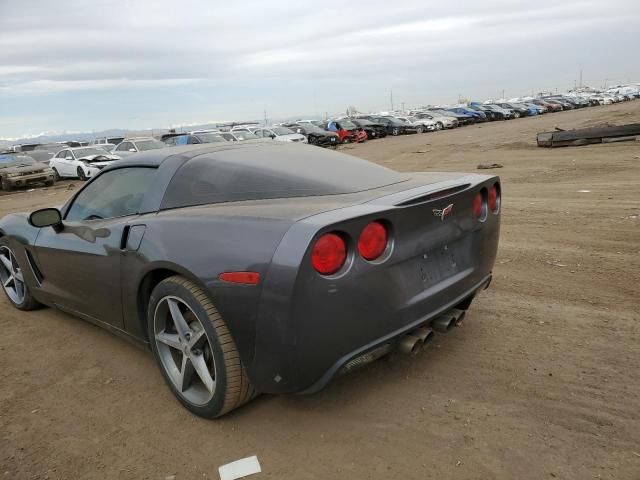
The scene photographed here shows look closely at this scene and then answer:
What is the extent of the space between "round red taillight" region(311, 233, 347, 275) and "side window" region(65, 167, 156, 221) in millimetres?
1484

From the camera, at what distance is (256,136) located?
25000 mm

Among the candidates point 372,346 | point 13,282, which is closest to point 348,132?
point 13,282

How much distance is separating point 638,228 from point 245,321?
5.06 metres

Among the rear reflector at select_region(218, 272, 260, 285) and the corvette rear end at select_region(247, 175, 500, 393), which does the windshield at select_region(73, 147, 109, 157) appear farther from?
the corvette rear end at select_region(247, 175, 500, 393)

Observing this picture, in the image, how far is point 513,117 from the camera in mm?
44750

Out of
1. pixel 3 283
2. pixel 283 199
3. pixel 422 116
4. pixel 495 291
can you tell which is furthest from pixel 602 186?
pixel 422 116

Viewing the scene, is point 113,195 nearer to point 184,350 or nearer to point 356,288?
point 184,350

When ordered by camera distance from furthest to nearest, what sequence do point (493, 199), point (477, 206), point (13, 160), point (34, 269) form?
point (13, 160) < point (34, 269) < point (493, 199) < point (477, 206)

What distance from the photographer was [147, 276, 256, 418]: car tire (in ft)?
8.27

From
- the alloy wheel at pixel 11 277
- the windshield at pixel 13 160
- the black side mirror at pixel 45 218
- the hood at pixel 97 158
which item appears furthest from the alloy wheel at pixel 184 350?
the windshield at pixel 13 160

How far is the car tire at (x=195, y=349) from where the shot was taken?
252 cm

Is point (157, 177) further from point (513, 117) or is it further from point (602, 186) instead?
point (513, 117)

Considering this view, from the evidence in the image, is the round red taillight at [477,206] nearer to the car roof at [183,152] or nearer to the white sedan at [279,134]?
the car roof at [183,152]

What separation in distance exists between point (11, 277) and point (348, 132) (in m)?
28.6
